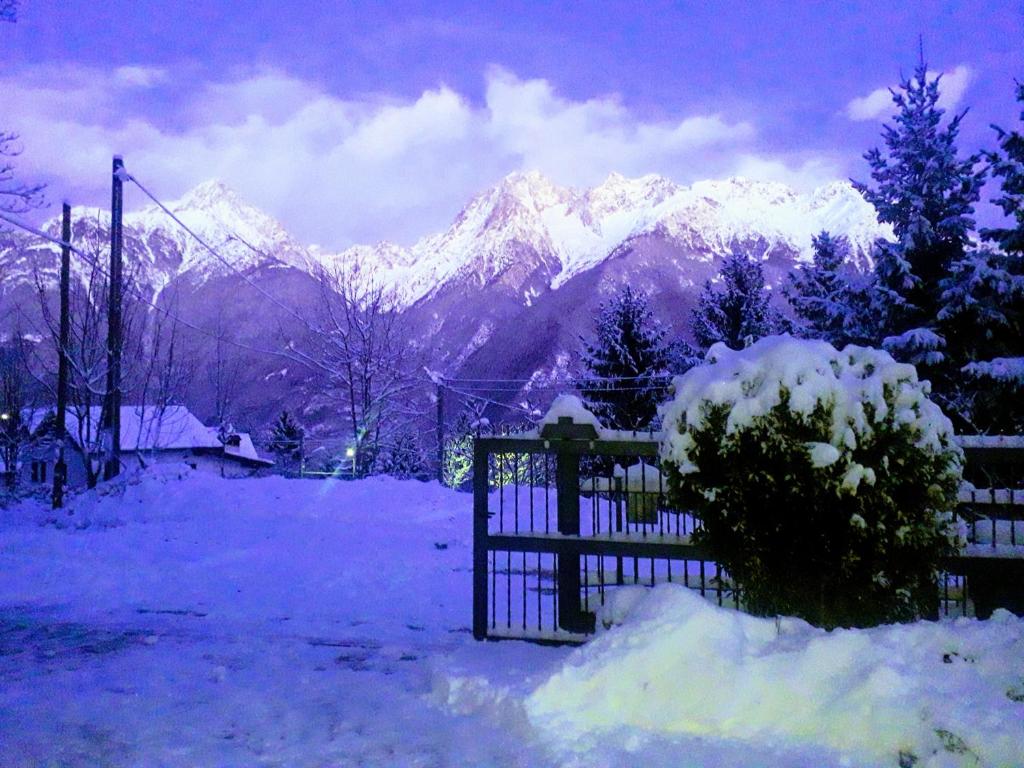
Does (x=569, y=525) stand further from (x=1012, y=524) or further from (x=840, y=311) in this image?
(x=840, y=311)

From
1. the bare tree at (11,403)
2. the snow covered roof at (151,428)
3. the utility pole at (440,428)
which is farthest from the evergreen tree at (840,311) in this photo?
the bare tree at (11,403)

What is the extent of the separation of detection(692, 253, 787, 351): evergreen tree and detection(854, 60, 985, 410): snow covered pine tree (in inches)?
421

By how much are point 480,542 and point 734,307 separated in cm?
2721

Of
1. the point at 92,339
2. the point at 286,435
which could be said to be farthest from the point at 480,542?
the point at 286,435

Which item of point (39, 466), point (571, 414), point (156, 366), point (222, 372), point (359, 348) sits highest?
point (222, 372)

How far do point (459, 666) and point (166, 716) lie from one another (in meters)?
1.85

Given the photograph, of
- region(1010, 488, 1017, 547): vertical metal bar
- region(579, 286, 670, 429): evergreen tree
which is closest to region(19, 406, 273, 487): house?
region(579, 286, 670, 429): evergreen tree

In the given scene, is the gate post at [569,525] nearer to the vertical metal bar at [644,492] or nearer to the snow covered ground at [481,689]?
the snow covered ground at [481,689]

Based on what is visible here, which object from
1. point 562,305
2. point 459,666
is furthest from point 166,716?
point 562,305

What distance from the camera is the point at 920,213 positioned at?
19.5 m

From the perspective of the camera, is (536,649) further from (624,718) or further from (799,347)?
(799,347)

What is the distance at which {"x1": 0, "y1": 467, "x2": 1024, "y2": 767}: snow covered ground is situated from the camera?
368 cm

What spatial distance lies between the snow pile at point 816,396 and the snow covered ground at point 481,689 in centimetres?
106

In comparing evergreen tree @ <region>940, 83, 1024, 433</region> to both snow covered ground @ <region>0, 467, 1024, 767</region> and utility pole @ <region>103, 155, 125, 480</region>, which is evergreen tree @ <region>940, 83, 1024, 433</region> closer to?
snow covered ground @ <region>0, 467, 1024, 767</region>
